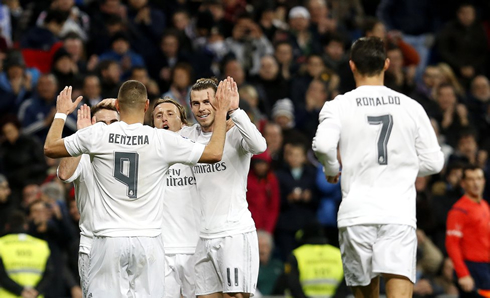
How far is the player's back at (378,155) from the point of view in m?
7.64

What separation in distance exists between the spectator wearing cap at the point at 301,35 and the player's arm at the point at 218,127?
29.9ft

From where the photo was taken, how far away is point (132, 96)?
24.9 ft

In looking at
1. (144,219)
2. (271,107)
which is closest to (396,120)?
(144,219)

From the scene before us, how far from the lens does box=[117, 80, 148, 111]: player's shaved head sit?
7.58m

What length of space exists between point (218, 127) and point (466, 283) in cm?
493

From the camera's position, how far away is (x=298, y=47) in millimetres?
17047

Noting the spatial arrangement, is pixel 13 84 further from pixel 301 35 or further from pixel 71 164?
pixel 71 164

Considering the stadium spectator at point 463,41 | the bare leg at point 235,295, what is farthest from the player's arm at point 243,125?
the stadium spectator at point 463,41

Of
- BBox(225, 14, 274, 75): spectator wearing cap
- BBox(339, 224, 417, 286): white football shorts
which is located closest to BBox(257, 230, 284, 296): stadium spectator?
BBox(225, 14, 274, 75): spectator wearing cap

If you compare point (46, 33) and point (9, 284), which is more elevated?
point (46, 33)

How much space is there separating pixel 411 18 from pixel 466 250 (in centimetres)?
785

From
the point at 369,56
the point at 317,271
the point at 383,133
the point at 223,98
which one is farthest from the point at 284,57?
the point at 383,133

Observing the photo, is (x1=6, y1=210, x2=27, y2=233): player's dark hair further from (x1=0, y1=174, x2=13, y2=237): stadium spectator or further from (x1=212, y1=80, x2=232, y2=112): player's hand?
(x1=212, y1=80, x2=232, y2=112): player's hand

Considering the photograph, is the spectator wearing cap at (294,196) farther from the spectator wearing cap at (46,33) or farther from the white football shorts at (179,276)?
the white football shorts at (179,276)
